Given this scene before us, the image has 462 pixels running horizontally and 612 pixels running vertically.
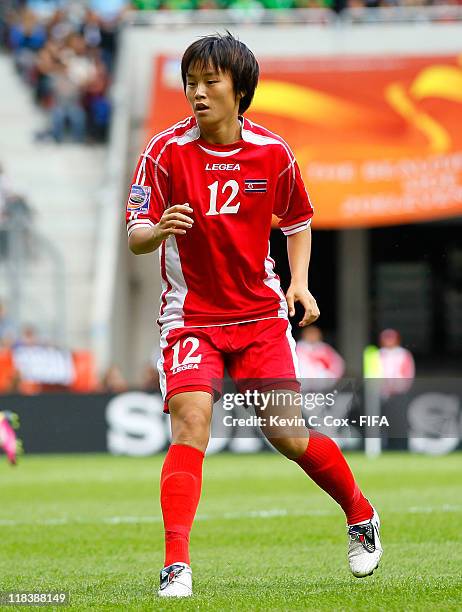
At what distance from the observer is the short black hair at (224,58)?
5633 mm

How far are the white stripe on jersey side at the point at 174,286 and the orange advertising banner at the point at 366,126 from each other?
1590cm

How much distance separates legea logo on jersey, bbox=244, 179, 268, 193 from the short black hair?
38cm

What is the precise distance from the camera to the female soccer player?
5672 mm

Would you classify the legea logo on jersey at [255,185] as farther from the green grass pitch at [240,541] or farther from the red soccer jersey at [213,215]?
the green grass pitch at [240,541]

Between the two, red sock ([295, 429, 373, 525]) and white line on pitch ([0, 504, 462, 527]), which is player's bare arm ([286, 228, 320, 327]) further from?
white line on pitch ([0, 504, 462, 527])

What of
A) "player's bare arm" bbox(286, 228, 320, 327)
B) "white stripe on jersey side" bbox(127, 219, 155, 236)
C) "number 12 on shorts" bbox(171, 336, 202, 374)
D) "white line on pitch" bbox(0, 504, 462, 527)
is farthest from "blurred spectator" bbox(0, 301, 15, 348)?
"white stripe on jersey side" bbox(127, 219, 155, 236)

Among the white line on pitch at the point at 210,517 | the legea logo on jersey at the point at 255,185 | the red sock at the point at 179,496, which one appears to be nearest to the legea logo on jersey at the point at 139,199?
the legea logo on jersey at the point at 255,185

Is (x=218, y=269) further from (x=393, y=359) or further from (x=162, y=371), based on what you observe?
(x=393, y=359)

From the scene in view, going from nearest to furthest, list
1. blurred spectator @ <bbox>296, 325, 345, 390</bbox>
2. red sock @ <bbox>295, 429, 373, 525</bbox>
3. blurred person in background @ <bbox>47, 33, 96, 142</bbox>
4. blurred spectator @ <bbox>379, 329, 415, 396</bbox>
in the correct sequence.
Answer: red sock @ <bbox>295, 429, 373, 525</bbox>
blurred spectator @ <bbox>296, 325, 345, 390</bbox>
blurred spectator @ <bbox>379, 329, 415, 396</bbox>
blurred person in background @ <bbox>47, 33, 96, 142</bbox>

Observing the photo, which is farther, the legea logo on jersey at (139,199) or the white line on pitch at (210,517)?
the white line on pitch at (210,517)

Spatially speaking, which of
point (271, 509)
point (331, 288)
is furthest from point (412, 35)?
point (271, 509)

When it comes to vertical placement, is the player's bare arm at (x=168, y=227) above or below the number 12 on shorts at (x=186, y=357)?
above

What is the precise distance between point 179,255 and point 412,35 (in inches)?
763

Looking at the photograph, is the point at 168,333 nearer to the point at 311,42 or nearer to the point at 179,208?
the point at 179,208
